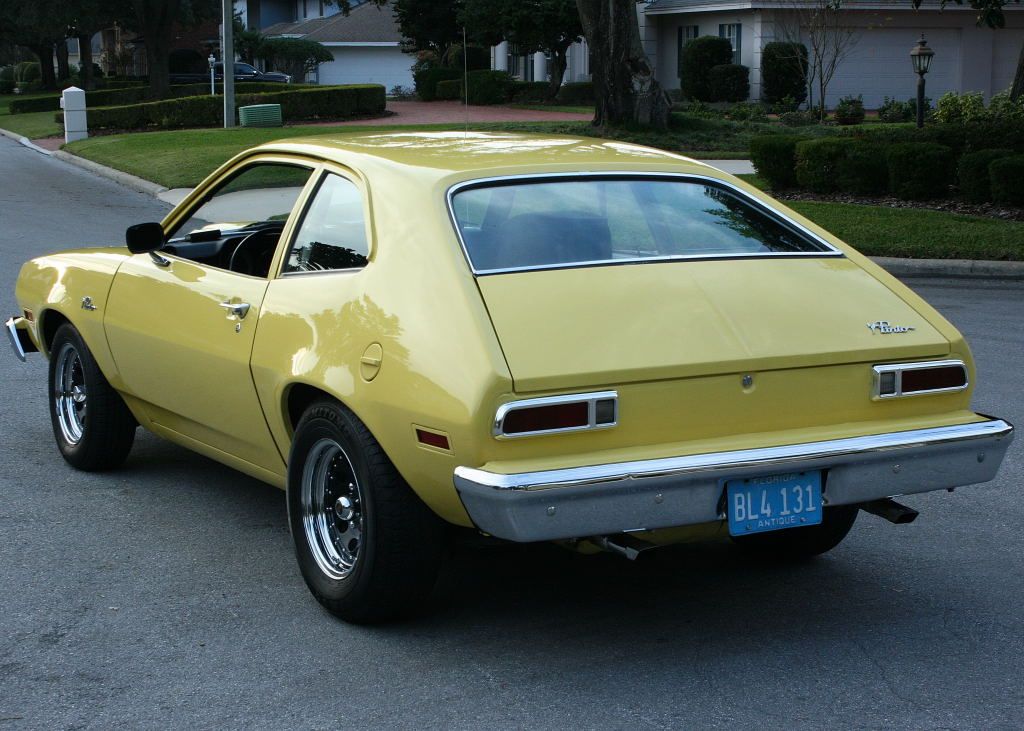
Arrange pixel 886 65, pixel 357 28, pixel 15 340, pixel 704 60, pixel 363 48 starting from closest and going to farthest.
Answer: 1. pixel 15 340
2. pixel 704 60
3. pixel 886 65
4. pixel 363 48
5. pixel 357 28

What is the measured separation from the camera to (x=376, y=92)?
41500 millimetres

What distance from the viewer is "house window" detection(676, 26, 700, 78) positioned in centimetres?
4512

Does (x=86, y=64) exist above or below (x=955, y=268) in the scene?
above

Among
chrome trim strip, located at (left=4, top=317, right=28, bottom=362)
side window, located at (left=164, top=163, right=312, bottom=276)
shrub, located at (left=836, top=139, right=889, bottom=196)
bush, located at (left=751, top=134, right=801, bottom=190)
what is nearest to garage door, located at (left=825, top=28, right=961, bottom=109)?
bush, located at (left=751, top=134, right=801, bottom=190)

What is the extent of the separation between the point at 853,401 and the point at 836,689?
0.90 metres

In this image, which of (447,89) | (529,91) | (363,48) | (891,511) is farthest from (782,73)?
(891,511)

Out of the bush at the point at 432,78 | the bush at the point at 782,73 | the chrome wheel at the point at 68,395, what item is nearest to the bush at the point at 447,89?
the bush at the point at 432,78

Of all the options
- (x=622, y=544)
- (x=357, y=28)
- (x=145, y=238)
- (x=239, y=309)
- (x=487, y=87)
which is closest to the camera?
(x=622, y=544)

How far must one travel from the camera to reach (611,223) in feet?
15.5

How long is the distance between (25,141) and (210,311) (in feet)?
106

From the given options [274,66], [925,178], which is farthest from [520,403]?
[274,66]

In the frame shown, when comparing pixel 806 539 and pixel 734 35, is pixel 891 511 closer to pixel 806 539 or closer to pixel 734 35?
pixel 806 539

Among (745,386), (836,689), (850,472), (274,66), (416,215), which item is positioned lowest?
(836,689)

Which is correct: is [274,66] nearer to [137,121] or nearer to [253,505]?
[137,121]
